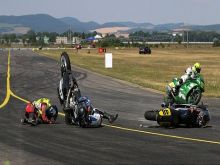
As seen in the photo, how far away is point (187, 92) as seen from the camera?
16.1m

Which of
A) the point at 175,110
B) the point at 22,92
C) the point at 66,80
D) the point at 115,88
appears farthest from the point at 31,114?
the point at 115,88

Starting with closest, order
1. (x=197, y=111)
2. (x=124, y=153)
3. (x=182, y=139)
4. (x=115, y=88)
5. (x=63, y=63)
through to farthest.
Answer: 1. (x=124, y=153)
2. (x=182, y=139)
3. (x=197, y=111)
4. (x=63, y=63)
5. (x=115, y=88)

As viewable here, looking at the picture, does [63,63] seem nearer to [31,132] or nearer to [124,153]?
[31,132]

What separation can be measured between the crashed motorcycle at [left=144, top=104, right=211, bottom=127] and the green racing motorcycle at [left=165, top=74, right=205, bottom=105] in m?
0.80

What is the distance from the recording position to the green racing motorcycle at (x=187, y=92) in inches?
632

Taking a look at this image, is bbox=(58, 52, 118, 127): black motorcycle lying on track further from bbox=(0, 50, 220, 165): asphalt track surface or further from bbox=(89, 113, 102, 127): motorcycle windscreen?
bbox=(0, 50, 220, 165): asphalt track surface

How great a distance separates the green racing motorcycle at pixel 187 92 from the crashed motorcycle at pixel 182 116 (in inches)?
31.6

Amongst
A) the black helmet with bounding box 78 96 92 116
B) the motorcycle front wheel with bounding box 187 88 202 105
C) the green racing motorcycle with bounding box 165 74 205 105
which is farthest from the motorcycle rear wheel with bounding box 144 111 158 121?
the black helmet with bounding box 78 96 92 116

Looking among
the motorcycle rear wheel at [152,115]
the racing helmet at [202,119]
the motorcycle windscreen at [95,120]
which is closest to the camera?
the racing helmet at [202,119]

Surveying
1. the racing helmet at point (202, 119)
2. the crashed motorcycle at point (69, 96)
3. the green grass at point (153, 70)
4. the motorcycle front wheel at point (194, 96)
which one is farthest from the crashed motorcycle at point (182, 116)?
the green grass at point (153, 70)

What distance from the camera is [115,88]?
29219 mm

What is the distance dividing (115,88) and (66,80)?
13456 mm

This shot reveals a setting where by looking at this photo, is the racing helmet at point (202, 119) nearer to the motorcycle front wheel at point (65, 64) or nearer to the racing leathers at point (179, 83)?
the racing leathers at point (179, 83)

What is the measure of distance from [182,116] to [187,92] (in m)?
1.39
